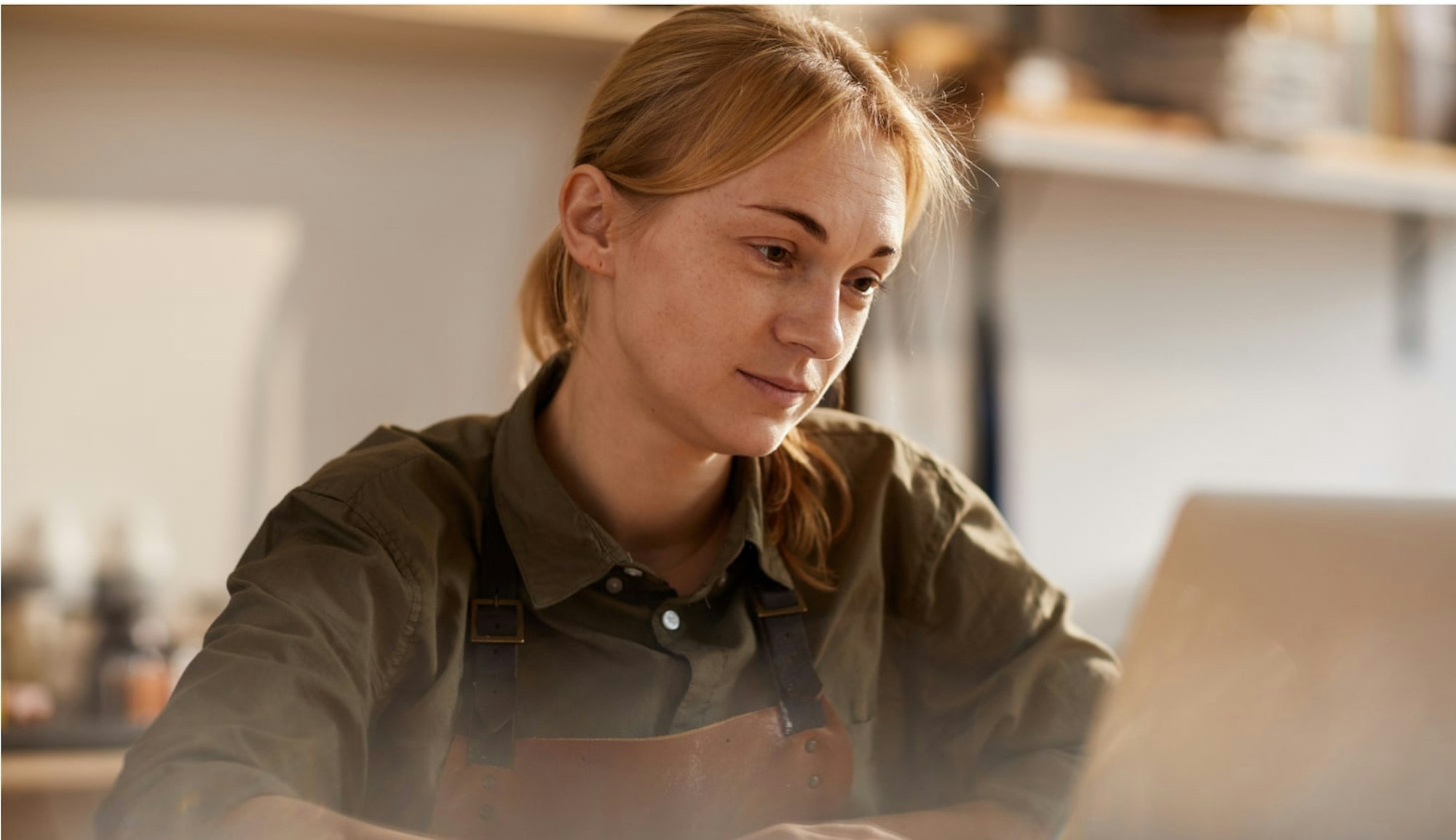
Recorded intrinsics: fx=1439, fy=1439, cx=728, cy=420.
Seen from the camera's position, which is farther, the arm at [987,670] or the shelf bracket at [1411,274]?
the shelf bracket at [1411,274]

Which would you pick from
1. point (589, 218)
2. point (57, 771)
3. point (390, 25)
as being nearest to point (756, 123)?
point (589, 218)

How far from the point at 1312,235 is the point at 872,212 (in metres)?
2.40

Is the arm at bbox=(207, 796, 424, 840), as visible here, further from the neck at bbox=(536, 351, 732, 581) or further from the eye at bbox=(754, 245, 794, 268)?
the eye at bbox=(754, 245, 794, 268)

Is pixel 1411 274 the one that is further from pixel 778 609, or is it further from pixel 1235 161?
pixel 778 609

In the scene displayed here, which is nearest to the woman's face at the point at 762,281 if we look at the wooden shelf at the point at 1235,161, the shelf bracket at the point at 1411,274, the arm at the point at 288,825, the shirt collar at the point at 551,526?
the shirt collar at the point at 551,526

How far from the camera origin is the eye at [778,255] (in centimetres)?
104

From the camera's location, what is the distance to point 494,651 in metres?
1.08

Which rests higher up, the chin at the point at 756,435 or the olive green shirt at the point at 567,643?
the chin at the point at 756,435

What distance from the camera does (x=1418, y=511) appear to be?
79 cm

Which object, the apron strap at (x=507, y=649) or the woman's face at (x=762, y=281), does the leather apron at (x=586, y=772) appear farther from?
the woman's face at (x=762, y=281)

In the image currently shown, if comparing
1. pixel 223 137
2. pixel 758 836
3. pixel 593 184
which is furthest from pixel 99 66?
pixel 758 836

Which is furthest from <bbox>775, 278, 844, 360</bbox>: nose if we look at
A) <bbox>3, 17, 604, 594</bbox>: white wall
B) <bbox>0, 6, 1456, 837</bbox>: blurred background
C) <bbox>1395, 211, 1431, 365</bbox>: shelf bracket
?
<bbox>1395, 211, 1431, 365</bbox>: shelf bracket

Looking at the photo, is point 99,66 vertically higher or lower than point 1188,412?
higher

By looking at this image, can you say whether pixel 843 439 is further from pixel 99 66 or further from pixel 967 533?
pixel 99 66
